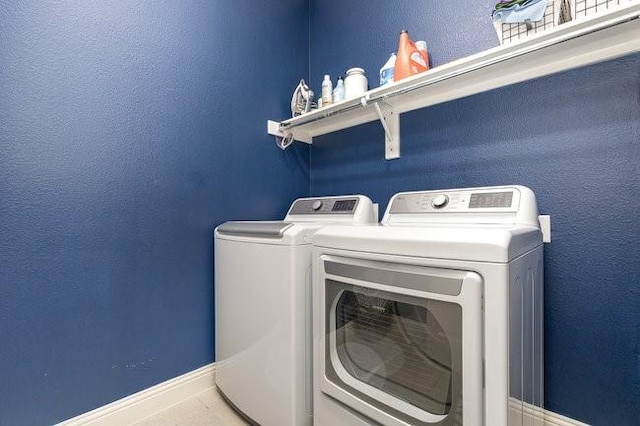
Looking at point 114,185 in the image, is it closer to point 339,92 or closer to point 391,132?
point 339,92

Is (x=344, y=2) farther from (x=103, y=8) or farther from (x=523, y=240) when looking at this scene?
(x=523, y=240)

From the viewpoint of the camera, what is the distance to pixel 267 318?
1.28 m

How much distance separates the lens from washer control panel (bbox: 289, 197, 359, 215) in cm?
162

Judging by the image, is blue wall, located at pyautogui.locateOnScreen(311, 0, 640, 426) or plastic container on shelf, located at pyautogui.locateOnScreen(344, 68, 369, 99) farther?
plastic container on shelf, located at pyautogui.locateOnScreen(344, 68, 369, 99)

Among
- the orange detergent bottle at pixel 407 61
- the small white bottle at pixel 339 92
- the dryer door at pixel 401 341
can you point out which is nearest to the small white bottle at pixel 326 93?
the small white bottle at pixel 339 92

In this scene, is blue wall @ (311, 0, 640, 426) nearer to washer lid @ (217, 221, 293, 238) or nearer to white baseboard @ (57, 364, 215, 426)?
washer lid @ (217, 221, 293, 238)

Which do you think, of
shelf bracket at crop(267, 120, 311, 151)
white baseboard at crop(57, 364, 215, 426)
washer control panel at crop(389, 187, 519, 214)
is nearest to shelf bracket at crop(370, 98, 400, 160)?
washer control panel at crop(389, 187, 519, 214)

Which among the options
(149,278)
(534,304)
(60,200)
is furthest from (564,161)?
(60,200)

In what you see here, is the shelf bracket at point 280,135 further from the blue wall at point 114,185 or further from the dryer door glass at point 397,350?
the dryer door glass at point 397,350

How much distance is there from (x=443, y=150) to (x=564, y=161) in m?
0.53

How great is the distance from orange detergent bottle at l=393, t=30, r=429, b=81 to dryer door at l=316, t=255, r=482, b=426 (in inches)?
41.6

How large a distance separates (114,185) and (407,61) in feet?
5.07

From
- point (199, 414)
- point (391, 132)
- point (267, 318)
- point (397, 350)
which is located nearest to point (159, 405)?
point (199, 414)

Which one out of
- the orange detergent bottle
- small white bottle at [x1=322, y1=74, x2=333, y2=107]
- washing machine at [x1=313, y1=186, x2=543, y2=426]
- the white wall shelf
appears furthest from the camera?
small white bottle at [x1=322, y1=74, x2=333, y2=107]
